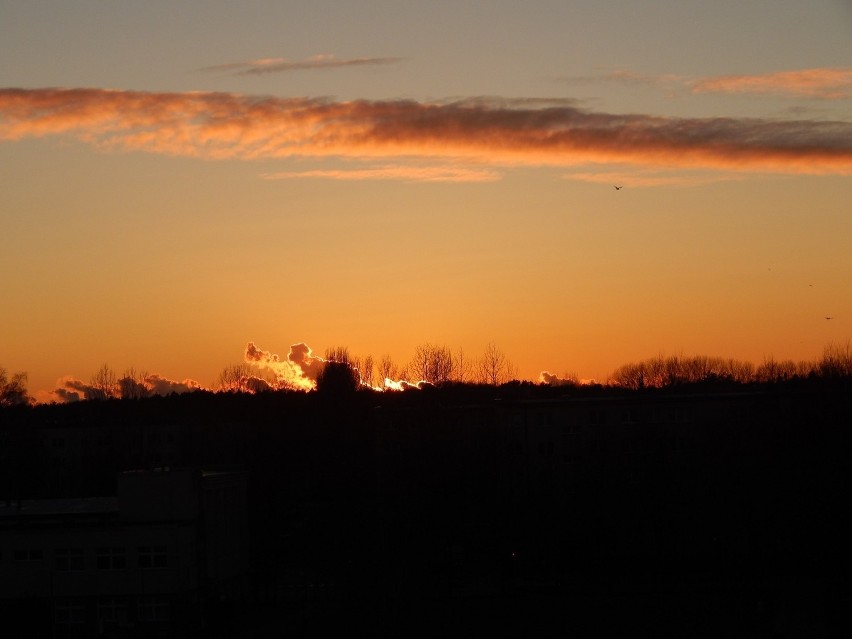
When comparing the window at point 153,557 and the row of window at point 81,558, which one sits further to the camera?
the window at point 153,557

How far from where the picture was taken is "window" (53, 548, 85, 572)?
5184 cm

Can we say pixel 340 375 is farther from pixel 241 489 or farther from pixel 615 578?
pixel 615 578

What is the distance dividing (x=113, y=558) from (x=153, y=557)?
5.28 ft

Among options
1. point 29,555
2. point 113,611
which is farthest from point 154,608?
point 29,555

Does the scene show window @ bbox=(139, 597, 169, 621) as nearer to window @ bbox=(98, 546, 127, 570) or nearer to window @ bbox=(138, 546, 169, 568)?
window @ bbox=(138, 546, 169, 568)

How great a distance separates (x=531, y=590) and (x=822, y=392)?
101 feet

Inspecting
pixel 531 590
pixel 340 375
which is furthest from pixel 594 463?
pixel 340 375

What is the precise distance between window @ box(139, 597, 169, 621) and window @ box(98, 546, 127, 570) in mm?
Answer: 1680

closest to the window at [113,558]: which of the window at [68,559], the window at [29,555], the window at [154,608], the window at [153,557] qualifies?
the window at [153,557]

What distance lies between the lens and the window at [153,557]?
→ 171 feet

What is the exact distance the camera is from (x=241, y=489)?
211 feet

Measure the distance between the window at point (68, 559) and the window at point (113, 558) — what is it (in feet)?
2.69

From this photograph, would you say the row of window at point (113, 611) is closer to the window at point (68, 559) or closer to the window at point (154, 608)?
the window at point (154, 608)

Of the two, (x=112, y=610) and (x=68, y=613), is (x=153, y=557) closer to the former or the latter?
(x=112, y=610)
